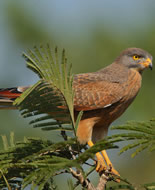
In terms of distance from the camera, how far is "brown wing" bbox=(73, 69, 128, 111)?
3766 millimetres

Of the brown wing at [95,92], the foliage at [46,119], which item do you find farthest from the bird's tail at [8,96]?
the foliage at [46,119]

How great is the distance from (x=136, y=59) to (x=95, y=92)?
108cm

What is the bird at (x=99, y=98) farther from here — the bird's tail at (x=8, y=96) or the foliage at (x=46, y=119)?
the foliage at (x=46, y=119)

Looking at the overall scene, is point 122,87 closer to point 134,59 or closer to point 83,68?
point 134,59

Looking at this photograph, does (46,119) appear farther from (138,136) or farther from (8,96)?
(8,96)

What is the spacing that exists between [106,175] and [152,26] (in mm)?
8270

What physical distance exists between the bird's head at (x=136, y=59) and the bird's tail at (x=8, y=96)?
1.76 metres

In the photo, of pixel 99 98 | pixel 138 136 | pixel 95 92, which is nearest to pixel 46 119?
pixel 138 136

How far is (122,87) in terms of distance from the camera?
4055 mm

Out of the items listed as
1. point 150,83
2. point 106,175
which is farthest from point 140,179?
point 106,175

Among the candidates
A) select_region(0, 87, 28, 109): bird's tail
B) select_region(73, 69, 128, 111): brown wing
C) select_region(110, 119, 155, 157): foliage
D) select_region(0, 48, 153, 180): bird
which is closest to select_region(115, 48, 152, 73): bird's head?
select_region(0, 48, 153, 180): bird

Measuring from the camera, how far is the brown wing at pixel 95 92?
12.4 ft

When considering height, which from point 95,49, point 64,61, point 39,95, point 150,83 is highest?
point 64,61

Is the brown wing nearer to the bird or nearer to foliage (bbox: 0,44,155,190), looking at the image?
the bird
